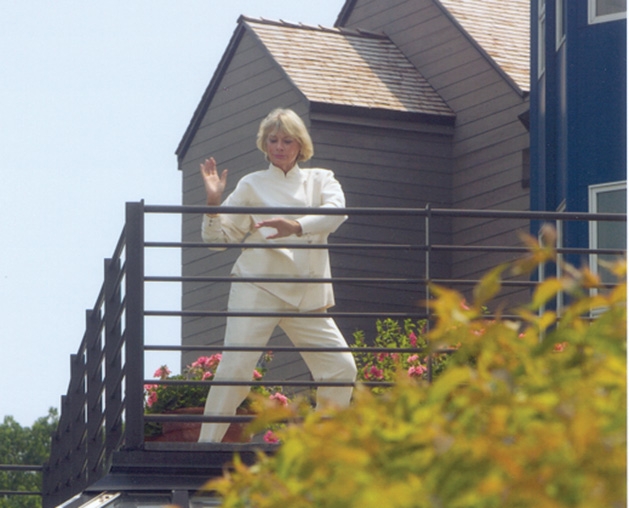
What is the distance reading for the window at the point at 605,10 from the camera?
13.0 metres

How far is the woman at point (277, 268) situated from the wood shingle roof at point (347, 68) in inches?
411

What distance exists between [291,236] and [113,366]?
4.57ft

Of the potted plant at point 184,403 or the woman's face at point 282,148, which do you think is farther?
the potted plant at point 184,403

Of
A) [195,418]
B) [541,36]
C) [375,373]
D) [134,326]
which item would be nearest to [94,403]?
[134,326]

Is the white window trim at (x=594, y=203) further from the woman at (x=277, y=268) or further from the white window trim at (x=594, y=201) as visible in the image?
the woman at (x=277, y=268)

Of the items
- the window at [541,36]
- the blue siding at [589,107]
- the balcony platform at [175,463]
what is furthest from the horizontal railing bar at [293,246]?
the window at [541,36]

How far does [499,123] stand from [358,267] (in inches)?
111

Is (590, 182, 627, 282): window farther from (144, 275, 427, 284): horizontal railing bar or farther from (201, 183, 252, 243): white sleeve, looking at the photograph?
(144, 275, 427, 284): horizontal railing bar

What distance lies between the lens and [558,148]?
14.3 m

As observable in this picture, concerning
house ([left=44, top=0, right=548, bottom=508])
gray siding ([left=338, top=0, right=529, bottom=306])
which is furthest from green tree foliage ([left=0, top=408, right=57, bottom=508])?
gray siding ([left=338, top=0, right=529, bottom=306])

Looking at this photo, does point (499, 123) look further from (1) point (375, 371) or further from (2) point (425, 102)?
(1) point (375, 371)

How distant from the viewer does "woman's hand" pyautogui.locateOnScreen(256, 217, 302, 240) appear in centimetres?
717

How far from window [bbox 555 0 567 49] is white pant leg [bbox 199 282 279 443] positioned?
760 cm

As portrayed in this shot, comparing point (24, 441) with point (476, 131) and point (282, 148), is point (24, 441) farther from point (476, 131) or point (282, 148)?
point (282, 148)
